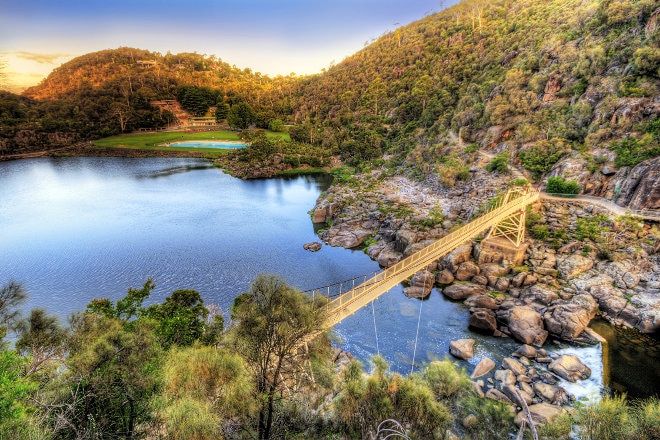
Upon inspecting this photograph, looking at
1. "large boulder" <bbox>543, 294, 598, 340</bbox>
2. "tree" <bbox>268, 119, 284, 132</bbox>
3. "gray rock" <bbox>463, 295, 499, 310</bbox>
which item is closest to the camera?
"large boulder" <bbox>543, 294, 598, 340</bbox>

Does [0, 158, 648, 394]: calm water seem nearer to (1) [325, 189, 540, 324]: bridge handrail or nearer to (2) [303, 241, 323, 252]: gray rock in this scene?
(2) [303, 241, 323, 252]: gray rock

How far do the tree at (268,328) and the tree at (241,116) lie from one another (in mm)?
103374

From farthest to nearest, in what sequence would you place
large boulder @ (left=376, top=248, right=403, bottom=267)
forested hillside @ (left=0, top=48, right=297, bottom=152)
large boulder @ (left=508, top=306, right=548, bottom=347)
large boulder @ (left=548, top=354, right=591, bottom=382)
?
forested hillside @ (left=0, top=48, right=297, bottom=152), large boulder @ (left=376, top=248, right=403, bottom=267), large boulder @ (left=508, top=306, right=548, bottom=347), large boulder @ (left=548, top=354, right=591, bottom=382)

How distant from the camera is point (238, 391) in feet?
35.9

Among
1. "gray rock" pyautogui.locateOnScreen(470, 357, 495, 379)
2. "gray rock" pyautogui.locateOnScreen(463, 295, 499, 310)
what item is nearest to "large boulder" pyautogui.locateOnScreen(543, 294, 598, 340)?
"gray rock" pyautogui.locateOnScreen(463, 295, 499, 310)

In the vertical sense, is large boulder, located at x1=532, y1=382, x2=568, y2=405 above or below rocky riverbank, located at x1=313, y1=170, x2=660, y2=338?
below

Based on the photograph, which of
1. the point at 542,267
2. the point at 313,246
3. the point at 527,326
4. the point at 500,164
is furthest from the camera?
the point at 500,164

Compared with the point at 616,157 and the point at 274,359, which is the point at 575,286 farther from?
the point at 274,359

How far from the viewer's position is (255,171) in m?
67.4

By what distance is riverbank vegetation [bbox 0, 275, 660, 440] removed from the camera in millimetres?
9781

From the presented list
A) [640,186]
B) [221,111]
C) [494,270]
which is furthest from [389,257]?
[221,111]

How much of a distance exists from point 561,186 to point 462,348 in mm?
23964

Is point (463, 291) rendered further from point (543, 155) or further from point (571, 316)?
point (543, 155)

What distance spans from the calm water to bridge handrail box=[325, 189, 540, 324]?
4.67 m
